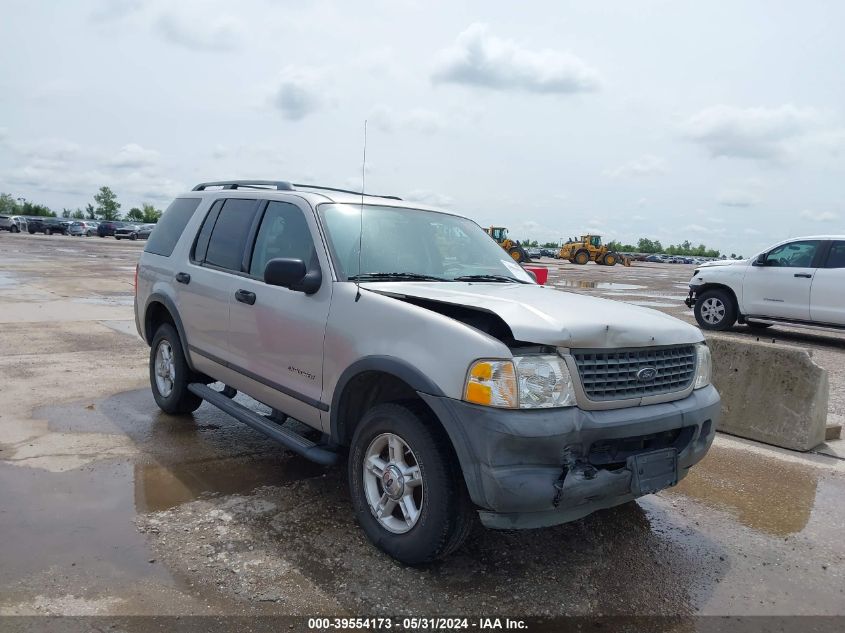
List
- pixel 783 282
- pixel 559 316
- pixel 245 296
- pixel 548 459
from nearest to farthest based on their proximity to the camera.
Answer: pixel 548 459
pixel 559 316
pixel 245 296
pixel 783 282

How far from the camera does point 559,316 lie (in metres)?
3.11

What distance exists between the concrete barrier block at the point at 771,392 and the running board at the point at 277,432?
12.3 ft

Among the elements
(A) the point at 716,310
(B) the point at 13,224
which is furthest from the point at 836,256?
(B) the point at 13,224

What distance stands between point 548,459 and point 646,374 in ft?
2.44

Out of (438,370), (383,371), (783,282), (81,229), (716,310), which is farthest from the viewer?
(81,229)

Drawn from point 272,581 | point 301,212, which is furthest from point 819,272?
point 272,581

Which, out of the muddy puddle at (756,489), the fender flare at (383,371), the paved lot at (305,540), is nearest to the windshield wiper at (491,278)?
the fender flare at (383,371)

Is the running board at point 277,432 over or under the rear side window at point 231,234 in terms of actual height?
under

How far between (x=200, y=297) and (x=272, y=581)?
252 cm

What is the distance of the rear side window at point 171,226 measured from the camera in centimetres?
556

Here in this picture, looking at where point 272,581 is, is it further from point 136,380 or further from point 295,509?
point 136,380

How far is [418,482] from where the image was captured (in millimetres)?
3164

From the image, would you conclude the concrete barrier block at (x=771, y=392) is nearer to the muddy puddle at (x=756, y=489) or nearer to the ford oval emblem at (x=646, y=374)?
the muddy puddle at (x=756, y=489)

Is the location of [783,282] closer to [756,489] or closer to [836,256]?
[836,256]
